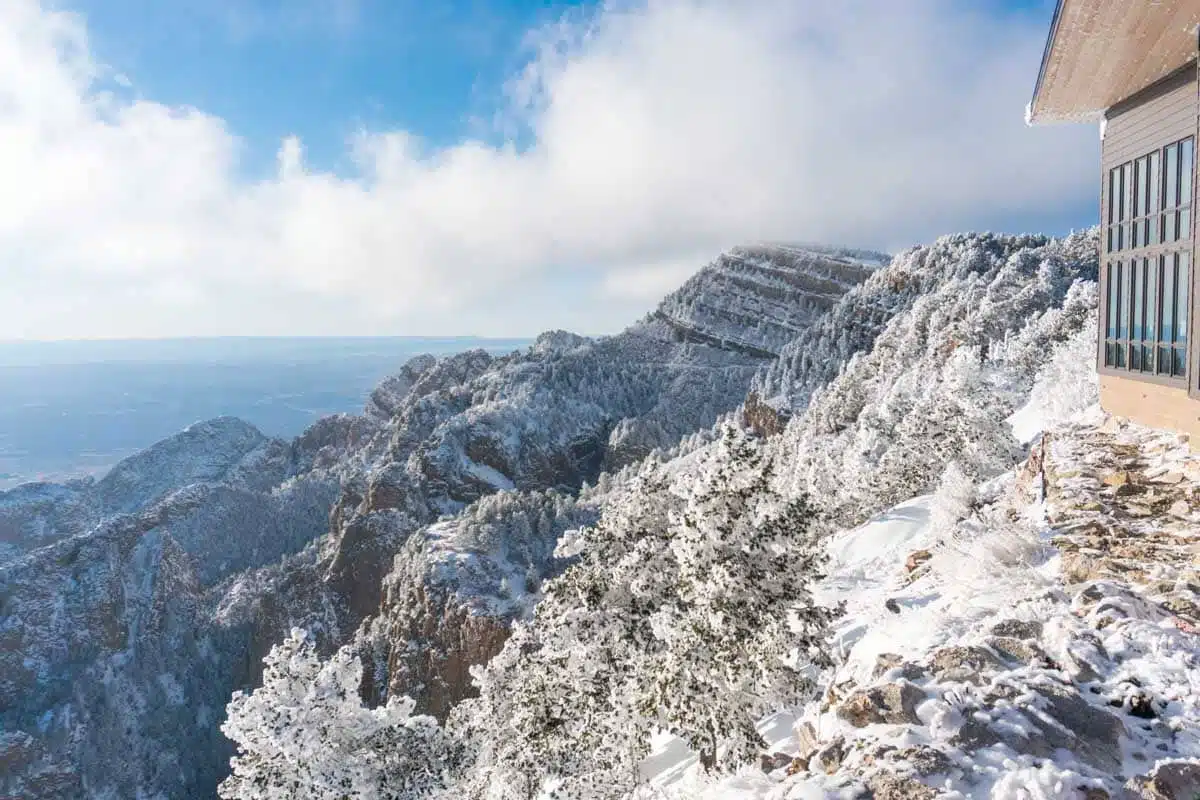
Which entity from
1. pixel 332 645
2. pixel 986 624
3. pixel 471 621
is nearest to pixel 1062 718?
pixel 986 624

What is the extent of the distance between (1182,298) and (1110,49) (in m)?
5.35

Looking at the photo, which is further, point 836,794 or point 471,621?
point 471,621

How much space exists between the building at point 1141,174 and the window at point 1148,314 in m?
0.03

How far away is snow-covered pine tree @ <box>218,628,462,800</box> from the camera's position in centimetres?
1310

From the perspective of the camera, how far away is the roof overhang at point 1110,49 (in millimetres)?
11234

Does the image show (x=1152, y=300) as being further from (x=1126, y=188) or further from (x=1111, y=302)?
(x=1126, y=188)

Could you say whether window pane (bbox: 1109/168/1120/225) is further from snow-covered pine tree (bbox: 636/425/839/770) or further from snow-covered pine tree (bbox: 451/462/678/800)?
snow-covered pine tree (bbox: 451/462/678/800)

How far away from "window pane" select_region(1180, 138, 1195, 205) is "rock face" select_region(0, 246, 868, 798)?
6602 cm

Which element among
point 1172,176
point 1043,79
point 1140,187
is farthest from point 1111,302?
point 1043,79

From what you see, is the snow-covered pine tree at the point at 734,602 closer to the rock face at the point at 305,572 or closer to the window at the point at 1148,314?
the window at the point at 1148,314

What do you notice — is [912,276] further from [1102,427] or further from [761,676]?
[761,676]

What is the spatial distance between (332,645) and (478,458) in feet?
153

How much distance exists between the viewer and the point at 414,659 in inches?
2933

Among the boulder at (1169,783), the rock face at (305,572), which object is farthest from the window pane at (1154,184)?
the rock face at (305,572)
